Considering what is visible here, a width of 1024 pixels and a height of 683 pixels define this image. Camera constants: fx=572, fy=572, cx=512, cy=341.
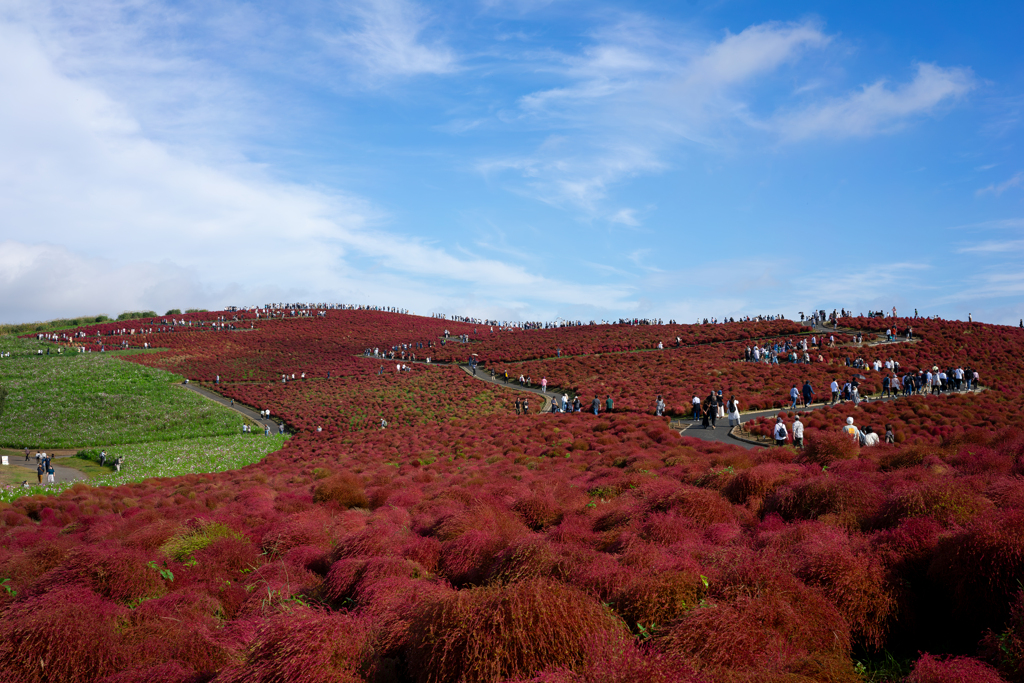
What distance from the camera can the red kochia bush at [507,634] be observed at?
4.84 m

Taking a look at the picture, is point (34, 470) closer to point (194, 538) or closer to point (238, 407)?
point (238, 407)

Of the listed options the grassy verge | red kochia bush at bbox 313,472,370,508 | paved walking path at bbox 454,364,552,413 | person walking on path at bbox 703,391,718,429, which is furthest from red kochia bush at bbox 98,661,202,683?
paved walking path at bbox 454,364,552,413

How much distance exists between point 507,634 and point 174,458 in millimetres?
39680

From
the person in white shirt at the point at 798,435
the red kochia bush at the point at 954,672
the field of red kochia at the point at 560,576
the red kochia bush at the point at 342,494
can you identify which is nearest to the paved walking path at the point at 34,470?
the field of red kochia at the point at 560,576

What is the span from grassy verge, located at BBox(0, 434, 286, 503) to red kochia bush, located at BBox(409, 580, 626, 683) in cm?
2949

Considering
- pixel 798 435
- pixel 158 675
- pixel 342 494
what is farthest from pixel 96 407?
pixel 798 435

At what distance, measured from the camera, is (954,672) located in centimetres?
472

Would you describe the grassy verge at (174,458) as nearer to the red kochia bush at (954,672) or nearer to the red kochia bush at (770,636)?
the red kochia bush at (770,636)

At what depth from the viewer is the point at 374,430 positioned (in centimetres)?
4353

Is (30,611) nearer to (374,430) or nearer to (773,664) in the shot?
(773,664)

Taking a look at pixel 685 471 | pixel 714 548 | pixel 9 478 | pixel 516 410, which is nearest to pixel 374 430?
pixel 516 410

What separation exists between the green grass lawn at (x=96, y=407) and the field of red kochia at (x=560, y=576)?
3026cm

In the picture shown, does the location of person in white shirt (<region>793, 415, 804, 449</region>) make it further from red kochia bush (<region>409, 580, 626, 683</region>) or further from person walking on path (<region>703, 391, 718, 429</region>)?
red kochia bush (<region>409, 580, 626, 683</region>)

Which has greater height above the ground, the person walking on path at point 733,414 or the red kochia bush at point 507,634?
the person walking on path at point 733,414
